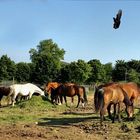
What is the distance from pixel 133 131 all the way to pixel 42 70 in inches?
2240

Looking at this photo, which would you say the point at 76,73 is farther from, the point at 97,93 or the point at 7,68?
the point at 97,93

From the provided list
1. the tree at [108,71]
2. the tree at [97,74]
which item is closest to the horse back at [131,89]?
the tree at [97,74]

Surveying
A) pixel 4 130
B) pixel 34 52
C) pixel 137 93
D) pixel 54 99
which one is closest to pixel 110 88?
pixel 137 93

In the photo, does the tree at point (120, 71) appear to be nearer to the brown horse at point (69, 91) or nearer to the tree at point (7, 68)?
the tree at point (7, 68)

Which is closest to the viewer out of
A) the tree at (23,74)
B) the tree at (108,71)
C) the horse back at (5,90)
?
the horse back at (5,90)

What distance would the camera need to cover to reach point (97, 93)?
17.4 m

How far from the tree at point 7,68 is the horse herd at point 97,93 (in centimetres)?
3940

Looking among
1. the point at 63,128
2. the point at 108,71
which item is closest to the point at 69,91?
the point at 63,128

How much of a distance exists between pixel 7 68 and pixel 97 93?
54529 mm

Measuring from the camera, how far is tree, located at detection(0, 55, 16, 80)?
69.0 metres

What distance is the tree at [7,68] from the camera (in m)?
69.0

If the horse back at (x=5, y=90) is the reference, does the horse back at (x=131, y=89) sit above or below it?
below

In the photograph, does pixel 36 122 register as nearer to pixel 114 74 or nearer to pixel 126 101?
pixel 126 101

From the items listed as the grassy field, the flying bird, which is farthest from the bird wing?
the grassy field
